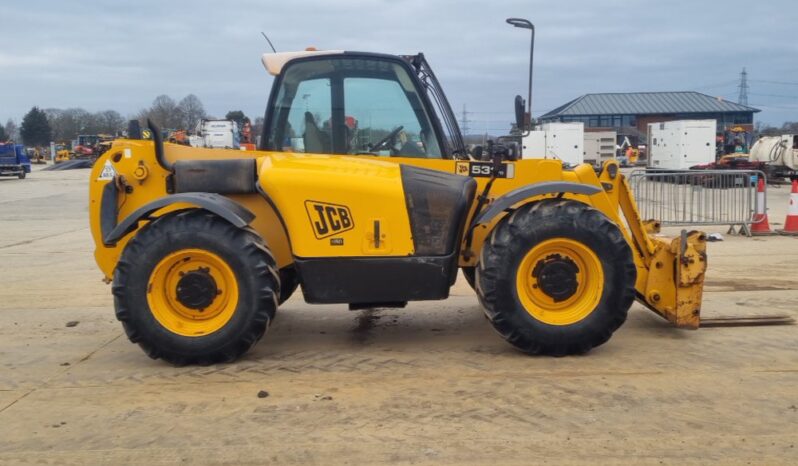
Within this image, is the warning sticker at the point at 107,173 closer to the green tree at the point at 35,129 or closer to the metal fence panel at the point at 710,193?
the metal fence panel at the point at 710,193

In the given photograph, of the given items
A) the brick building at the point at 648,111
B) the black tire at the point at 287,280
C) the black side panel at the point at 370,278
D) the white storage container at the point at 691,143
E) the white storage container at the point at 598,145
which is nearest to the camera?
the black side panel at the point at 370,278

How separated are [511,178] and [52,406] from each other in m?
3.70

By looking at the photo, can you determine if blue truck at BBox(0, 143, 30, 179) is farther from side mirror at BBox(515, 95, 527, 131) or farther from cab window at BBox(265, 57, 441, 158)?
side mirror at BBox(515, 95, 527, 131)

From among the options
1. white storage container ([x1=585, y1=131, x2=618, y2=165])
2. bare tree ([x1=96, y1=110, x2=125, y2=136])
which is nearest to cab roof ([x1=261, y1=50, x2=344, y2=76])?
white storage container ([x1=585, y1=131, x2=618, y2=165])

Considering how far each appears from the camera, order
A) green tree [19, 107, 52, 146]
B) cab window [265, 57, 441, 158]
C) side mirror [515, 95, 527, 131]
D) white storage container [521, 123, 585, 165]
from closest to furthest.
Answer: side mirror [515, 95, 527, 131] < cab window [265, 57, 441, 158] < white storage container [521, 123, 585, 165] < green tree [19, 107, 52, 146]

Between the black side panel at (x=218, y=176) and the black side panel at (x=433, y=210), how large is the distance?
1.20 meters

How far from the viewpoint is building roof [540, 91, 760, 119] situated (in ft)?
245

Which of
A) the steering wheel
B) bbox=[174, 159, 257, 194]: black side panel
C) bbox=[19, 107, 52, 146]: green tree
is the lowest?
bbox=[174, 159, 257, 194]: black side panel

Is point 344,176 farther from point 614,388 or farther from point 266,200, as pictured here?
point 614,388

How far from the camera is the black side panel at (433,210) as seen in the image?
18.0ft

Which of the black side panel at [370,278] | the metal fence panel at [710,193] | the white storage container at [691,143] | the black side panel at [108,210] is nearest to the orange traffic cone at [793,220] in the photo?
the metal fence panel at [710,193]

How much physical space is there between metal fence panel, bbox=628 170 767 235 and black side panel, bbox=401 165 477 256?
7.93 m

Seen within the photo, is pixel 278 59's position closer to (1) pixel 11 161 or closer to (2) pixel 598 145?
(2) pixel 598 145

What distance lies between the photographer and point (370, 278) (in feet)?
18.1
